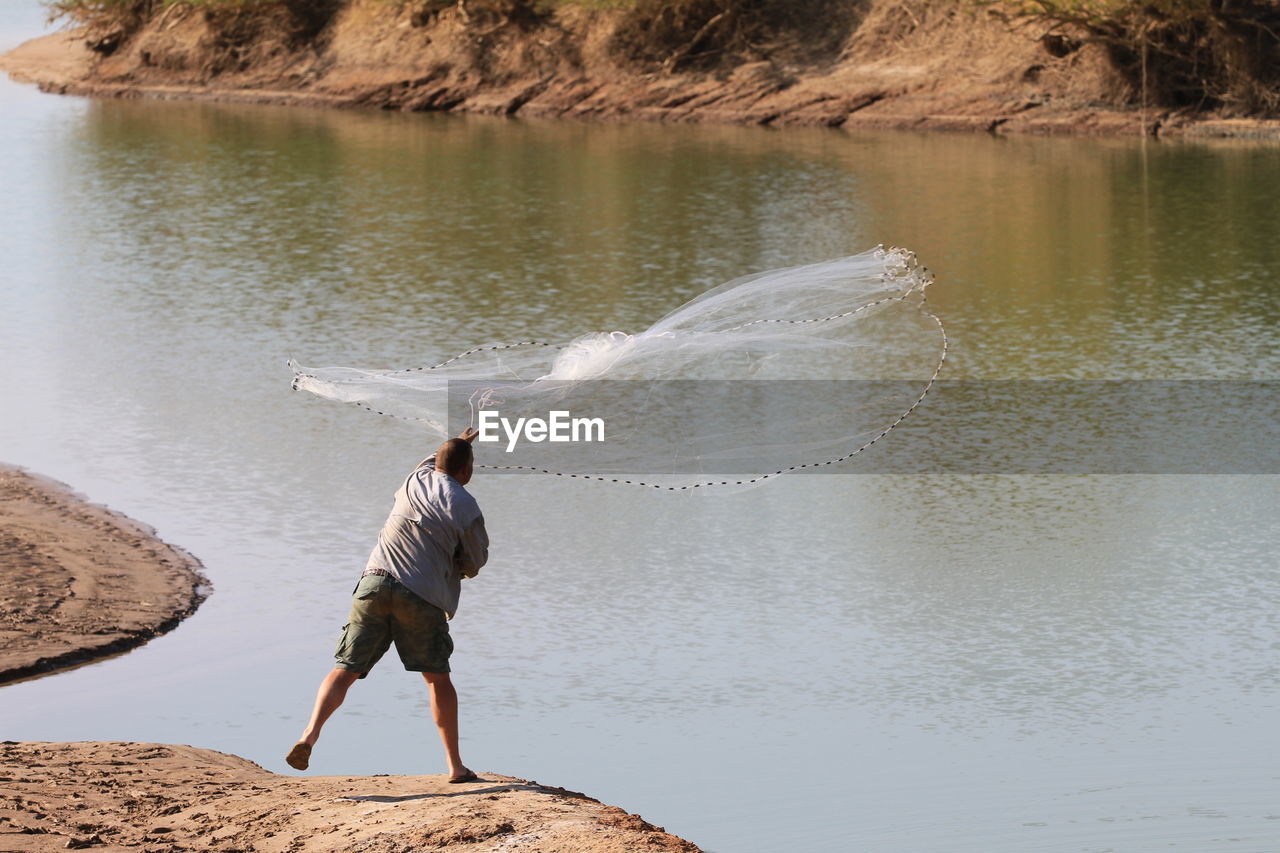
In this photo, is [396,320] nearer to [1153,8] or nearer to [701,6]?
[1153,8]

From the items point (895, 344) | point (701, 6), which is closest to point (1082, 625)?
point (895, 344)

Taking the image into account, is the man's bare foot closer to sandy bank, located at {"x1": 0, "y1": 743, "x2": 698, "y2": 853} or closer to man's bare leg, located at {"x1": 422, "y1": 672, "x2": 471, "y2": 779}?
sandy bank, located at {"x1": 0, "y1": 743, "x2": 698, "y2": 853}

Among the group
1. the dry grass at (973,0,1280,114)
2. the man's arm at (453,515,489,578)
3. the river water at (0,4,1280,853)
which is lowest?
the river water at (0,4,1280,853)

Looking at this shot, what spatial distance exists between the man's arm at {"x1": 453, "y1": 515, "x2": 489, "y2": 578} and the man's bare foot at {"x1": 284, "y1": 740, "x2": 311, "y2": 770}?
2.70 ft

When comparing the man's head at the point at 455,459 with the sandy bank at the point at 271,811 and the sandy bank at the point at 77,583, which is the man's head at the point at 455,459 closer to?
the sandy bank at the point at 271,811

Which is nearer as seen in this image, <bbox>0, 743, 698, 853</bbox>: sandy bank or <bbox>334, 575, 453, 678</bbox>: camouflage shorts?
<bbox>0, 743, 698, 853</bbox>: sandy bank

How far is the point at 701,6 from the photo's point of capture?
125ft

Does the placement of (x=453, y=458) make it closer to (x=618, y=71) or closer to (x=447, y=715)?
(x=447, y=715)

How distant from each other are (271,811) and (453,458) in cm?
137

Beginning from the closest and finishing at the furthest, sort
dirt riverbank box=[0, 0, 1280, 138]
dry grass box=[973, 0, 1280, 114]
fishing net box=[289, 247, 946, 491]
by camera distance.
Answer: fishing net box=[289, 247, 946, 491] → dry grass box=[973, 0, 1280, 114] → dirt riverbank box=[0, 0, 1280, 138]

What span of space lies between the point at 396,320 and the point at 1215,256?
872 centimetres

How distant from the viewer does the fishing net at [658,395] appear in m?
8.40

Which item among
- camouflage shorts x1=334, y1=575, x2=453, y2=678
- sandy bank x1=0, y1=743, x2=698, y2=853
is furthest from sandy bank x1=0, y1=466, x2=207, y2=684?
camouflage shorts x1=334, y1=575, x2=453, y2=678

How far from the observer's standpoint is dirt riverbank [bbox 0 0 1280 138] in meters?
32.8
